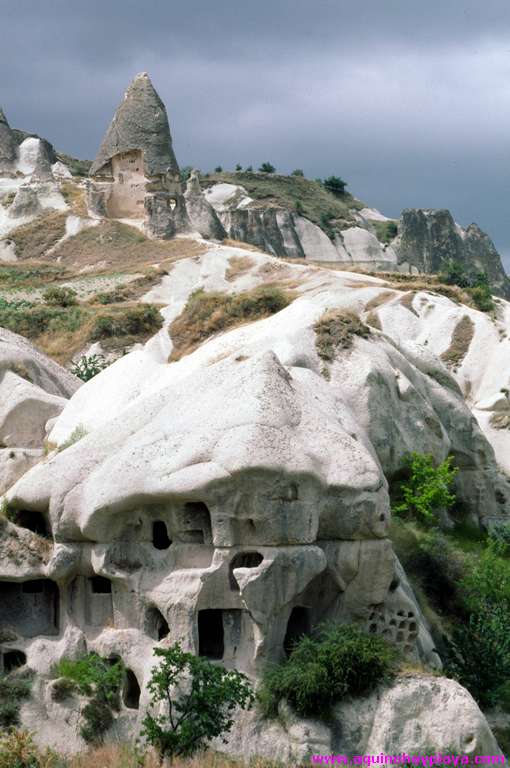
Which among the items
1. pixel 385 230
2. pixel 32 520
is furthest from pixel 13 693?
pixel 385 230

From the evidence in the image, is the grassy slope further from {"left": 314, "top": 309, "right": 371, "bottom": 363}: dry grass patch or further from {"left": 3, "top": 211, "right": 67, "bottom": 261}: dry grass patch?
{"left": 314, "top": 309, "right": 371, "bottom": 363}: dry grass patch

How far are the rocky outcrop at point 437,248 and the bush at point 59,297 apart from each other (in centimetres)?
4533

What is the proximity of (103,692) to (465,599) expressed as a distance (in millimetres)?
7952

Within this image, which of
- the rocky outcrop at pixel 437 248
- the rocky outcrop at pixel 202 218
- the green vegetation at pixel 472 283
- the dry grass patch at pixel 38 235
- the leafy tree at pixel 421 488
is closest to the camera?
the leafy tree at pixel 421 488

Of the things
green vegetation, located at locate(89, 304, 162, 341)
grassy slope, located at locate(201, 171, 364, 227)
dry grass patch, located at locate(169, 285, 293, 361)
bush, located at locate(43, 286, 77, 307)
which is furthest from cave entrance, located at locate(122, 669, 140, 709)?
grassy slope, located at locate(201, 171, 364, 227)

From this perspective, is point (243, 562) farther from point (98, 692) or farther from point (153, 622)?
point (98, 692)

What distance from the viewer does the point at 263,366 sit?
18.3m

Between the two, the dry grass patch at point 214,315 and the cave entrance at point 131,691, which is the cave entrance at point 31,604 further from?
the dry grass patch at point 214,315

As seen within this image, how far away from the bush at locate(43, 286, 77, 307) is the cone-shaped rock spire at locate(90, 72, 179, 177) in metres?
15.8

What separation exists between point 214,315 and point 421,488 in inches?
362

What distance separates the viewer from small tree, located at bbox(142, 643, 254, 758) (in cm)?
1564

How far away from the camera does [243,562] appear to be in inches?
669

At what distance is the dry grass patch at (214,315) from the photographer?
29.5 m

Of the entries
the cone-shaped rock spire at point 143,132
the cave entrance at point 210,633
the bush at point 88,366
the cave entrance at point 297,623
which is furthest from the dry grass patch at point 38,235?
the cave entrance at point 297,623
